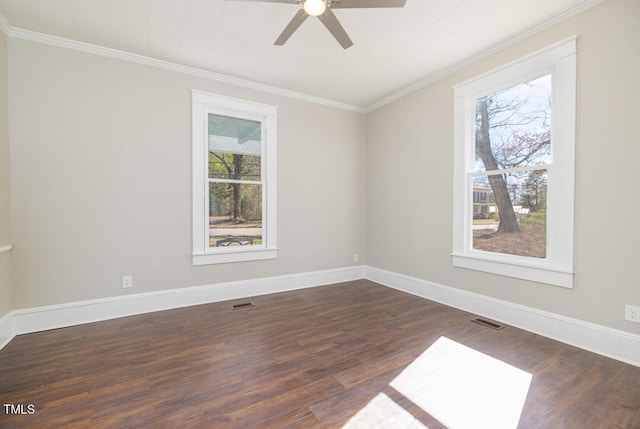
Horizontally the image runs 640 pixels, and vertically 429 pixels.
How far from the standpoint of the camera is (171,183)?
135 inches

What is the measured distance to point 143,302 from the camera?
3256 mm

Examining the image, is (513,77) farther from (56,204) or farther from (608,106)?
(56,204)

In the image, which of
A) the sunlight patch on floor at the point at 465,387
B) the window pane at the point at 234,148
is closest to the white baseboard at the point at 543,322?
the sunlight patch on floor at the point at 465,387

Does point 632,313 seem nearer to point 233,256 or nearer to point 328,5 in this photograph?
point 328,5

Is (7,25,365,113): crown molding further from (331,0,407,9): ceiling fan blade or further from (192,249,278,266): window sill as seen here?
(192,249,278,266): window sill

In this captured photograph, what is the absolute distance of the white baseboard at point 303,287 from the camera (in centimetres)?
234

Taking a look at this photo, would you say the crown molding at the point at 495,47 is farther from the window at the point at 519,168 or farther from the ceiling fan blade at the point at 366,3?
the ceiling fan blade at the point at 366,3

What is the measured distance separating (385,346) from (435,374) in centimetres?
50

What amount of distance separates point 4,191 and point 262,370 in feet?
9.43

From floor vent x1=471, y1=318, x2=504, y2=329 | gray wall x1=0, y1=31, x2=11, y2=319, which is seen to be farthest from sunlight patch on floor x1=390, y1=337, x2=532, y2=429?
gray wall x1=0, y1=31, x2=11, y2=319

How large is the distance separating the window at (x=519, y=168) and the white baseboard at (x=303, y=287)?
381 millimetres

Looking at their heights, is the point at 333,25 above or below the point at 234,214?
above

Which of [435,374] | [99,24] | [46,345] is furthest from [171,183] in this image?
[435,374]

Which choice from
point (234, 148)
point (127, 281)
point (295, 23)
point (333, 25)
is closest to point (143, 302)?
point (127, 281)
